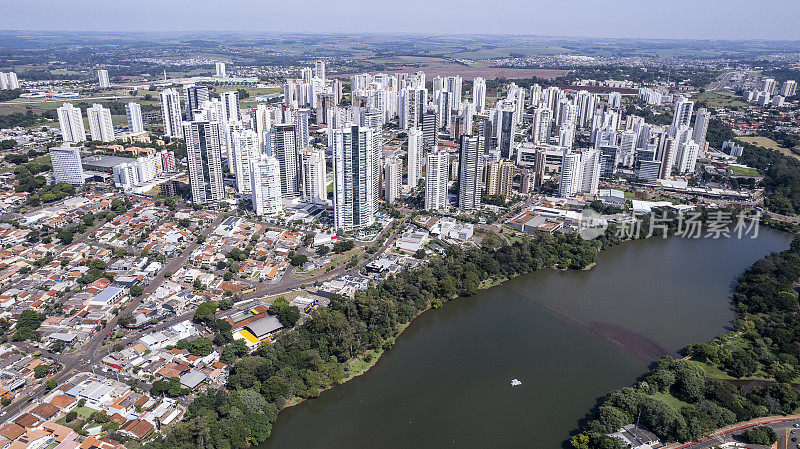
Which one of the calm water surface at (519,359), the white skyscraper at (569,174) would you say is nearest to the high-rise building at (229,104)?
the white skyscraper at (569,174)

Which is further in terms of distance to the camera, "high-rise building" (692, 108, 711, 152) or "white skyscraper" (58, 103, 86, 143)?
"high-rise building" (692, 108, 711, 152)

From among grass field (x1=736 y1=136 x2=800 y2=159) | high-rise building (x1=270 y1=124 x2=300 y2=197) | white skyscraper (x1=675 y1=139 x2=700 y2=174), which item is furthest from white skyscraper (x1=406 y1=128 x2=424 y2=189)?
grass field (x1=736 y1=136 x2=800 y2=159)

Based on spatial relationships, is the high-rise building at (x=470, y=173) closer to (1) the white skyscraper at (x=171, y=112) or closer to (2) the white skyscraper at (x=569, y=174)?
(2) the white skyscraper at (x=569, y=174)

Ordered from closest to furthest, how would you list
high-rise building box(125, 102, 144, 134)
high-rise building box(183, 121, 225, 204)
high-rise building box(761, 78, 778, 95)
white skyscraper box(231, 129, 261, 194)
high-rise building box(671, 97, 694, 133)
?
high-rise building box(183, 121, 225, 204)
white skyscraper box(231, 129, 261, 194)
high-rise building box(125, 102, 144, 134)
high-rise building box(671, 97, 694, 133)
high-rise building box(761, 78, 778, 95)

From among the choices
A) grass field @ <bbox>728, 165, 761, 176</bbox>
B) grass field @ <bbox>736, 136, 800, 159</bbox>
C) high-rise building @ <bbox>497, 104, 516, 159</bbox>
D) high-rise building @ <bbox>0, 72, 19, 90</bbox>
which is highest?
high-rise building @ <bbox>0, 72, 19, 90</bbox>

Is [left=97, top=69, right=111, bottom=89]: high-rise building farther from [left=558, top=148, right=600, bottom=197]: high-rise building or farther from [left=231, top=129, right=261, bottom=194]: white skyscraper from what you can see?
[left=558, top=148, right=600, bottom=197]: high-rise building

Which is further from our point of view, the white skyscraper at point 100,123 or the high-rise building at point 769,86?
the high-rise building at point 769,86
